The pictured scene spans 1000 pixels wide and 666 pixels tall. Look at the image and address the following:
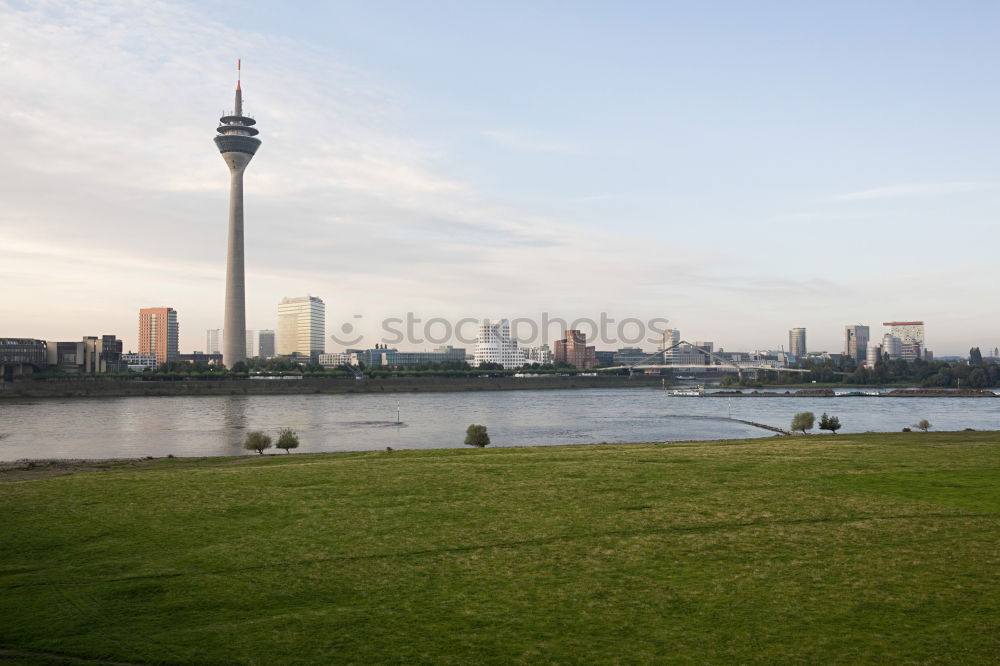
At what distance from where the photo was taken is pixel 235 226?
105m

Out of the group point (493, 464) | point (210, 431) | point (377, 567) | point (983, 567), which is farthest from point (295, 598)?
point (210, 431)

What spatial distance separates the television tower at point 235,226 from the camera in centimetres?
10500

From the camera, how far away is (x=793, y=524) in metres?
8.38

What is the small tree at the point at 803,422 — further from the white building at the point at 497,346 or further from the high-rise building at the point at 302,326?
the high-rise building at the point at 302,326

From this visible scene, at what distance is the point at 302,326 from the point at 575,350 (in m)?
69.9

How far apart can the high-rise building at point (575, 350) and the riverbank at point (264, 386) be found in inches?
2653

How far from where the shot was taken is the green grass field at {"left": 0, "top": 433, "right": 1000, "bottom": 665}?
5125mm

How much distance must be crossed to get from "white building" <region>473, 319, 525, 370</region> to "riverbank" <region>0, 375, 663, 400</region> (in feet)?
194

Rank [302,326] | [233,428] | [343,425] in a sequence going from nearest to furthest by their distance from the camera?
[233,428] → [343,425] → [302,326]

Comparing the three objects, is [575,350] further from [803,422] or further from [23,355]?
[803,422]

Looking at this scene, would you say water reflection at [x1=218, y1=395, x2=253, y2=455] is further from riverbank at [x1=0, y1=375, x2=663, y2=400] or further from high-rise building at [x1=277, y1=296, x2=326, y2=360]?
high-rise building at [x1=277, y1=296, x2=326, y2=360]

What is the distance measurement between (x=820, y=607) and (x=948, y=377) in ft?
367

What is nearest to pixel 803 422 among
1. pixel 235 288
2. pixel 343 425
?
pixel 343 425

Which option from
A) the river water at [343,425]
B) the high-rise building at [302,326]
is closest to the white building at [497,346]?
the high-rise building at [302,326]
